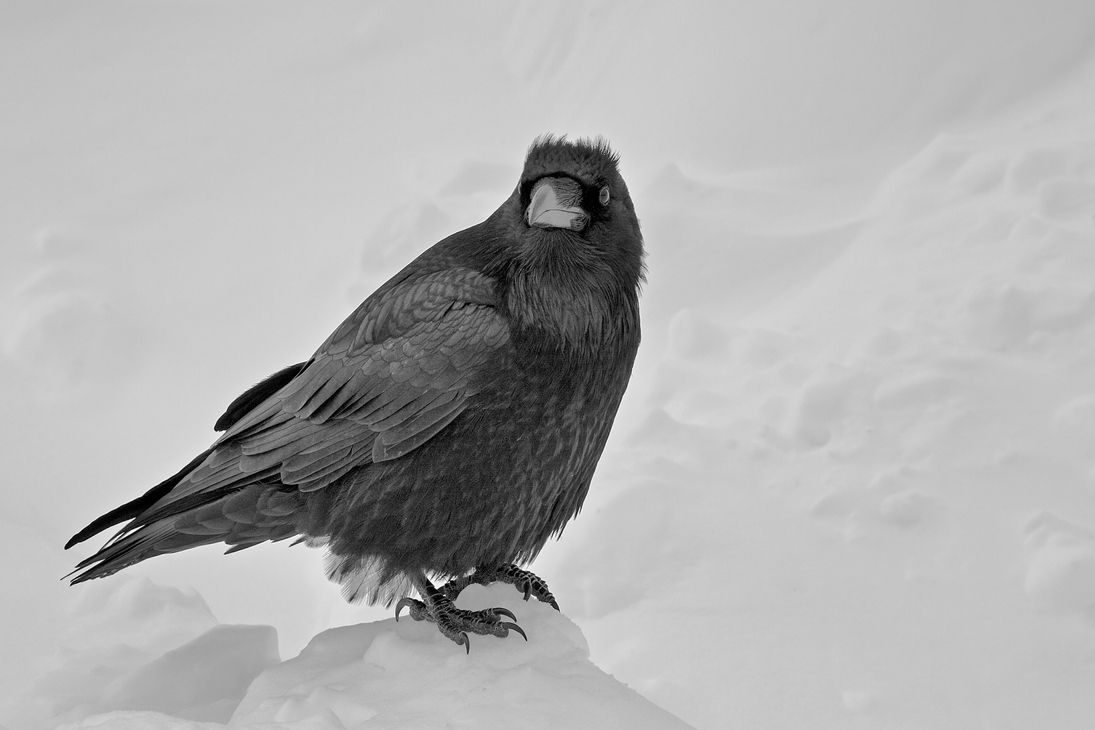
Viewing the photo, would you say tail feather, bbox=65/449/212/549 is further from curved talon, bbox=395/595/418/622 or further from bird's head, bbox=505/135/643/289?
bird's head, bbox=505/135/643/289

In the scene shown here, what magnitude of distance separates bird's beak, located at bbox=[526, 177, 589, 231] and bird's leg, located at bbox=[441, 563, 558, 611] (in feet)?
4.20

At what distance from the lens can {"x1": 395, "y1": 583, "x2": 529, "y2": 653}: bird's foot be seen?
3816 millimetres

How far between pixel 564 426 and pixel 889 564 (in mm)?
2129

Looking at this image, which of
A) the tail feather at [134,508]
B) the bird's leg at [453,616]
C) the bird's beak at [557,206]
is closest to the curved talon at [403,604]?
the bird's leg at [453,616]

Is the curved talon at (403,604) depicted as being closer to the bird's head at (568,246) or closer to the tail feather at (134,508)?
the tail feather at (134,508)

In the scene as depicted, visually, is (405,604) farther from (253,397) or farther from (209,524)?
(253,397)

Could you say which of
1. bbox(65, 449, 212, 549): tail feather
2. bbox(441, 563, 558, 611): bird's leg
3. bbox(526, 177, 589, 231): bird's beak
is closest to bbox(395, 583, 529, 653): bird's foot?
bbox(441, 563, 558, 611): bird's leg

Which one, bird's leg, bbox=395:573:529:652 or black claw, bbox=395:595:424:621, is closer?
bird's leg, bbox=395:573:529:652

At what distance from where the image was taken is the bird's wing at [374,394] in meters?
3.73

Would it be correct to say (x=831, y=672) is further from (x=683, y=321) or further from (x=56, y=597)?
(x=56, y=597)

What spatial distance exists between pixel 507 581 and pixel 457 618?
0.47m

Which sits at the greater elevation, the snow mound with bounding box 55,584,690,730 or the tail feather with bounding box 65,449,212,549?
the tail feather with bounding box 65,449,212,549

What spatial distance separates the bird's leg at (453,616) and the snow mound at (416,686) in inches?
1.6

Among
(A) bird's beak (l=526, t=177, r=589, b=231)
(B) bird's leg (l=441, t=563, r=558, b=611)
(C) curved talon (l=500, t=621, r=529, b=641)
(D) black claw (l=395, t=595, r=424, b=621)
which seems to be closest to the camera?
(A) bird's beak (l=526, t=177, r=589, b=231)
